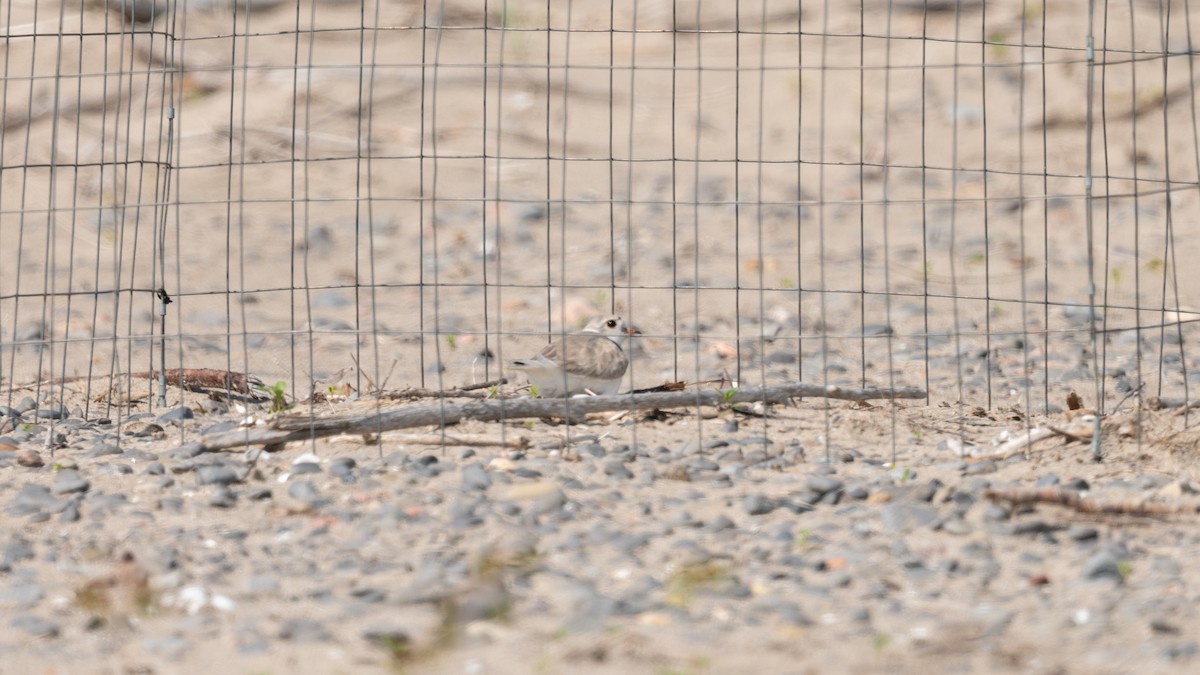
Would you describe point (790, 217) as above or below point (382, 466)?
above

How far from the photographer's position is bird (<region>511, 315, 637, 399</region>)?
6996mm

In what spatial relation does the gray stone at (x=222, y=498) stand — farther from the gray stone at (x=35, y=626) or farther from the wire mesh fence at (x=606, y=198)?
the wire mesh fence at (x=606, y=198)

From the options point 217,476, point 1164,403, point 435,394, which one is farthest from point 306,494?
point 1164,403

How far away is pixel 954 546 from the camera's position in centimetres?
486

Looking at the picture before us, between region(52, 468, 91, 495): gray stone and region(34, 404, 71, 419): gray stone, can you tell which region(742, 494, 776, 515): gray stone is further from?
region(34, 404, 71, 419): gray stone

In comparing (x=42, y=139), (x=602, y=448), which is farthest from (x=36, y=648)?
(x=42, y=139)

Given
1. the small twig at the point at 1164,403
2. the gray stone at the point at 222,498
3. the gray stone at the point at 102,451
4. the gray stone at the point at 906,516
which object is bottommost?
the gray stone at the point at 906,516

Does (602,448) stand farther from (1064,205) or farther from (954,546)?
(1064,205)

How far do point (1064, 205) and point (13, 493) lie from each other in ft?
29.7

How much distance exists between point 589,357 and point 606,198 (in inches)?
233

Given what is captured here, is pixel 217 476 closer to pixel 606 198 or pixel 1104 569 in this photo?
pixel 1104 569

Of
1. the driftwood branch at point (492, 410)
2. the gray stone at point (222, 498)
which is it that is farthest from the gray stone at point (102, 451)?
the gray stone at point (222, 498)

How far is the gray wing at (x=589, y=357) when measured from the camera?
7.06 metres

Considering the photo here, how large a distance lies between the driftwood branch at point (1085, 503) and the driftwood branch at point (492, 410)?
36.3 inches
